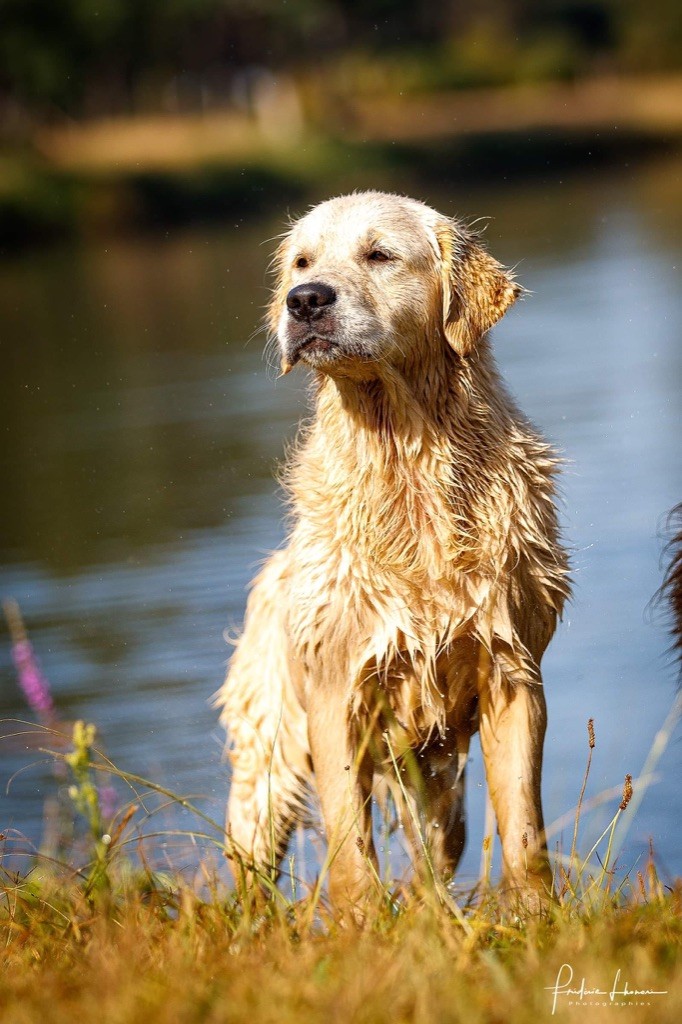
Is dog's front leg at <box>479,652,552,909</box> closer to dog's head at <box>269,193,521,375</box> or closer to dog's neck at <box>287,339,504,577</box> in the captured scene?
dog's neck at <box>287,339,504,577</box>

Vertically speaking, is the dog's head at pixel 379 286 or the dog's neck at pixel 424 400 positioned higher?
the dog's head at pixel 379 286

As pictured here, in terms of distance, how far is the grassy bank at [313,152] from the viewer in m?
36.7

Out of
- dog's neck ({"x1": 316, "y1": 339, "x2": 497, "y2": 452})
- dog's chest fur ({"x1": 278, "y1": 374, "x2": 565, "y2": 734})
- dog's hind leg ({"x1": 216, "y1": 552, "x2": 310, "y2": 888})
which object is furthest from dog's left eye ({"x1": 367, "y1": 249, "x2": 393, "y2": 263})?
dog's hind leg ({"x1": 216, "y1": 552, "x2": 310, "y2": 888})

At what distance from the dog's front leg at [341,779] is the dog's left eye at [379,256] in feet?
4.36

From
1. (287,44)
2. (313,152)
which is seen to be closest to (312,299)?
(313,152)

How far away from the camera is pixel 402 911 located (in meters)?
4.23

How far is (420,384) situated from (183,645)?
3.61 m

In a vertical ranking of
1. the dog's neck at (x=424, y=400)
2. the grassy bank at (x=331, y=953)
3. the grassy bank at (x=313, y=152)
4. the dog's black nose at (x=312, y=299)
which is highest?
the grassy bank at (x=313, y=152)

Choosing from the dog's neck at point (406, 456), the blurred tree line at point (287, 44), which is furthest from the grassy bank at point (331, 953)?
the blurred tree line at point (287, 44)

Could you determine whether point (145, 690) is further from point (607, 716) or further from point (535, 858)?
point (535, 858)

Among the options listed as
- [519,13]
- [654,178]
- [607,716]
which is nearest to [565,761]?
[607,716]

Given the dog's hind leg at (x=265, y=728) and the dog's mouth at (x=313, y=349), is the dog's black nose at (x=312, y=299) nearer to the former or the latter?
the dog's mouth at (x=313, y=349)

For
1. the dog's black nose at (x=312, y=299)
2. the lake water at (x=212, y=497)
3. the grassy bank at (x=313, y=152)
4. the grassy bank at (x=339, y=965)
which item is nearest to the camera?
the grassy bank at (x=339, y=965)

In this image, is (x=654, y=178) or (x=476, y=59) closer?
(x=654, y=178)
